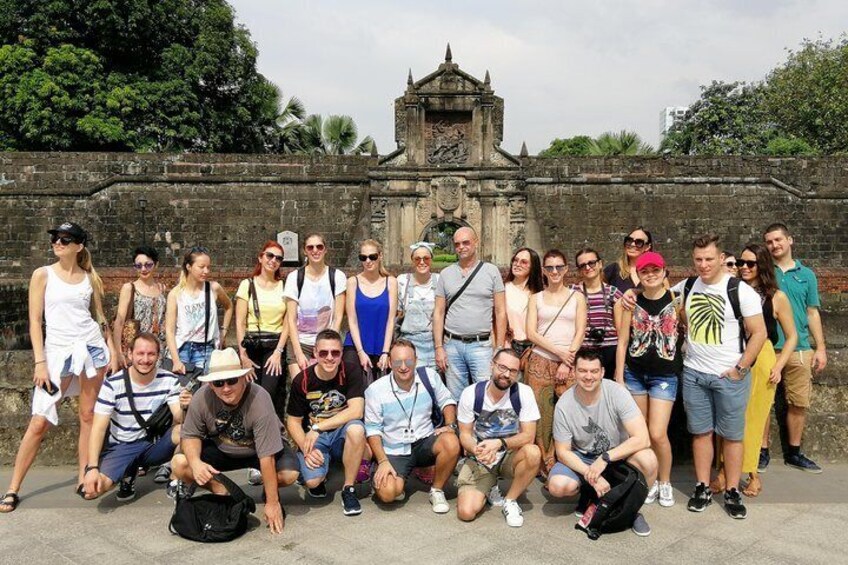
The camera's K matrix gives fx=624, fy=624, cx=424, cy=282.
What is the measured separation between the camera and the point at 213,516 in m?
3.55

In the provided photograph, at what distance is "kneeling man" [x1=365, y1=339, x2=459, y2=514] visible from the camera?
3973mm

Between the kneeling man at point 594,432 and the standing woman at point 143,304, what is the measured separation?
10.1ft

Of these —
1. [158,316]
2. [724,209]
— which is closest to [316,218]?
[724,209]

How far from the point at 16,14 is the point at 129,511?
22.7 metres

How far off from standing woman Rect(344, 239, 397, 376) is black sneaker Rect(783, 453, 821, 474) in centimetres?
313

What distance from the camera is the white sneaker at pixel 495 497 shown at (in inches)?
155

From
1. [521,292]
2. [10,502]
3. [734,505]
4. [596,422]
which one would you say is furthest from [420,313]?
[10,502]

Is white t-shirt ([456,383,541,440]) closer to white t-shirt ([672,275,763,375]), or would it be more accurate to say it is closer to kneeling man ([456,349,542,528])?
kneeling man ([456,349,542,528])

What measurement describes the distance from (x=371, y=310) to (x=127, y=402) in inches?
69.0

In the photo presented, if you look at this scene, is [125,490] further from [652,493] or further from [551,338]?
[652,493]

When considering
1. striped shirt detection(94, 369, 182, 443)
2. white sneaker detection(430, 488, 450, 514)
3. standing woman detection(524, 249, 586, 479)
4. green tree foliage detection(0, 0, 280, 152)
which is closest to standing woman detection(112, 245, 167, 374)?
striped shirt detection(94, 369, 182, 443)

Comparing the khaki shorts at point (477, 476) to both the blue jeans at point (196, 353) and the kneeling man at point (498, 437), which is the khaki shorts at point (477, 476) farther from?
the blue jeans at point (196, 353)

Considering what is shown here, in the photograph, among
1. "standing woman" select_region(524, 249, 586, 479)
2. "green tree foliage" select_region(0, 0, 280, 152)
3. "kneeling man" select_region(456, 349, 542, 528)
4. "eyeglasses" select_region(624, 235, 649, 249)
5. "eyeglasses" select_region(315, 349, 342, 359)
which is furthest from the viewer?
"green tree foliage" select_region(0, 0, 280, 152)

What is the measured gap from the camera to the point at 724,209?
18062 mm
